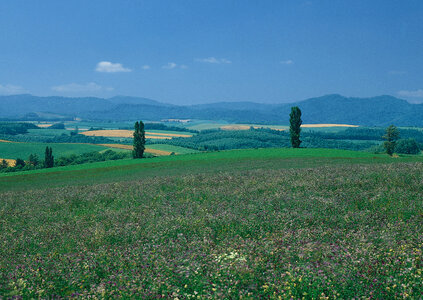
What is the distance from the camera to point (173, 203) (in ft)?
47.7

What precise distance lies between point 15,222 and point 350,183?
53.8 ft

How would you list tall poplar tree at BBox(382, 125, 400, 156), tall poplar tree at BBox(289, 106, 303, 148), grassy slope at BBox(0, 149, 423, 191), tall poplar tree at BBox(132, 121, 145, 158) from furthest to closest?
1. tall poplar tree at BBox(132, 121, 145, 158)
2. tall poplar tree at BBox(289, 106, 303, 148)
3. tall poplar tree at BBox(382, 125, 400, 156)
4. grassy slope at BBox(0, 149, 423, 191)

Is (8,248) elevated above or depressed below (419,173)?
below

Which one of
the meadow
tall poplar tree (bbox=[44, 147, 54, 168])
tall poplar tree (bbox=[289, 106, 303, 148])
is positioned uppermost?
tall poplar tree (bbox=[289, 106, 303, 148])

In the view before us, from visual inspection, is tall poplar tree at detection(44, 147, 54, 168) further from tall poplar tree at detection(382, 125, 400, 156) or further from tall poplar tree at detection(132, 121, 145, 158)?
tall poplar tree at detection(382, 125, 400, 156)

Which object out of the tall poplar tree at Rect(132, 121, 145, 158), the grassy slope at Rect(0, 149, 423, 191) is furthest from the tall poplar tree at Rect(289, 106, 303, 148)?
the tall poplar tree at Rect(132, 121, 145, 158)

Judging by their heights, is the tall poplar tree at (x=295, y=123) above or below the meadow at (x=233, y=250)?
above

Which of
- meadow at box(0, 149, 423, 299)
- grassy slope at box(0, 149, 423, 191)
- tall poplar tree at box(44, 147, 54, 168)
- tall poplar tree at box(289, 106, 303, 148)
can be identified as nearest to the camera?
meadow at box(0, 149, 423, 299)

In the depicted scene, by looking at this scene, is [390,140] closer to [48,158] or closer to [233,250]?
[233,250]

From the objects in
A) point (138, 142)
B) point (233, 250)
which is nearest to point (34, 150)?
point (138, 142)

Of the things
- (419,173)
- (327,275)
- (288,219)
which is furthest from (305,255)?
(419,173)

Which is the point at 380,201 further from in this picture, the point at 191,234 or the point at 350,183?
the point at 191,234

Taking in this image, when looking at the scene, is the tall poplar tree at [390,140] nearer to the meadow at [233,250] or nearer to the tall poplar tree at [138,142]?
the tall poplar tree at [138,142]

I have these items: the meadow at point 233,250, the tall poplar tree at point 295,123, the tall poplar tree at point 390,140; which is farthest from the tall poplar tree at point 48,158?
the tall poplar tree at point 390,140
